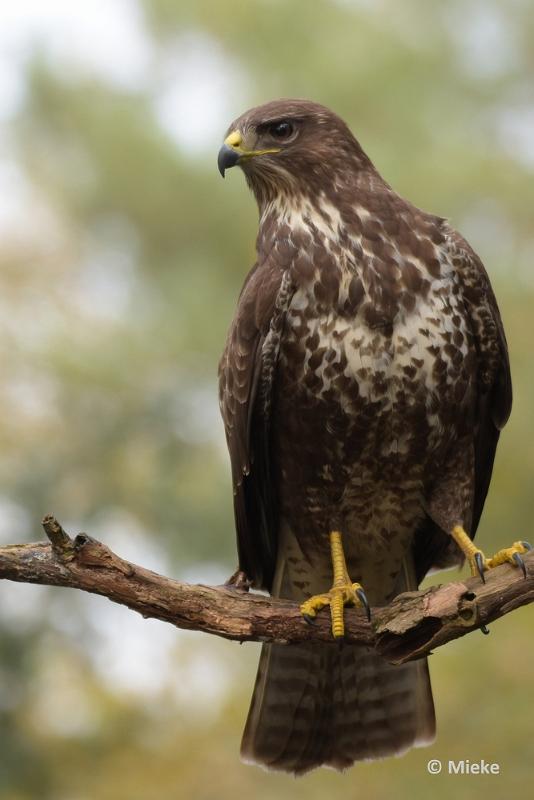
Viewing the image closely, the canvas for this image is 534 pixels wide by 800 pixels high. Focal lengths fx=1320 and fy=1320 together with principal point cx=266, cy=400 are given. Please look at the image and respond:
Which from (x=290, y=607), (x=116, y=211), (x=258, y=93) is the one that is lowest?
(x=290, y=607)

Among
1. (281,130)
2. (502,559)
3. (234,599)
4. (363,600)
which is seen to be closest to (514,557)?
(502,559)

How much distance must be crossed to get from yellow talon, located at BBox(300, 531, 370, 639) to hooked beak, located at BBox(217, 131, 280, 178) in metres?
1.80

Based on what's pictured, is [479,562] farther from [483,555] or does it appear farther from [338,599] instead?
[338,599]

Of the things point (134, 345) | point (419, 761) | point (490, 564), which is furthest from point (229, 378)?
point (134, 345)

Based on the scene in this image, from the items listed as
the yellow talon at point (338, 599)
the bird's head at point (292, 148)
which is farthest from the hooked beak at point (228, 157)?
the yellow talon at point (338, 599)

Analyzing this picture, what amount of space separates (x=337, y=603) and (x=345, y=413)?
77 cm

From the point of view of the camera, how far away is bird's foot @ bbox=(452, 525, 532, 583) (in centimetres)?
501

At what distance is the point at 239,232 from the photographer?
14.5 meters

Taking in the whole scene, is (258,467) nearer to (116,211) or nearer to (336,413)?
(336,413)

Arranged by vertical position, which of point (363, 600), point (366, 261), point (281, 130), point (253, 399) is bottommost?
point (363, 600)

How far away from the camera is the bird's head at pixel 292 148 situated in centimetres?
585

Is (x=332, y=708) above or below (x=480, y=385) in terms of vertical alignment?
below

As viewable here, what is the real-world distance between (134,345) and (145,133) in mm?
2852

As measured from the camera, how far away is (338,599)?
529 centimetres
